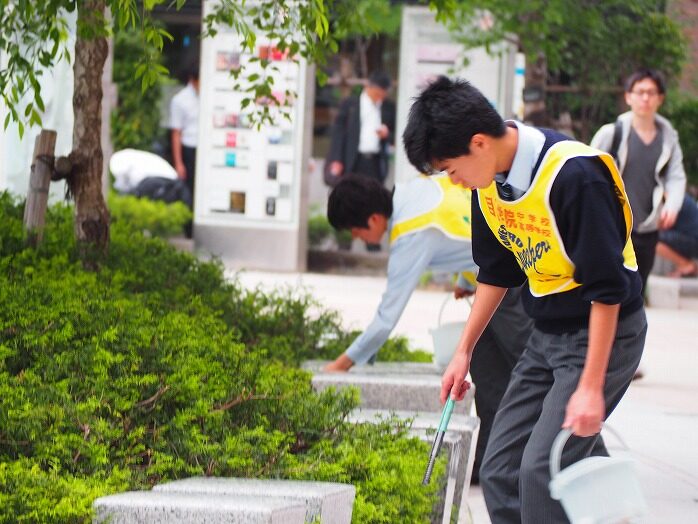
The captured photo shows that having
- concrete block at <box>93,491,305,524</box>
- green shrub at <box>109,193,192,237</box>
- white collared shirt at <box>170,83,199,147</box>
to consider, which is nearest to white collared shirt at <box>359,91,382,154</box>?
white collared shirt at <box>170,83,199,147</box>

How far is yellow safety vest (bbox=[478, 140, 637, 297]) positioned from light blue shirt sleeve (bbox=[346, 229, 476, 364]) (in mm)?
1866

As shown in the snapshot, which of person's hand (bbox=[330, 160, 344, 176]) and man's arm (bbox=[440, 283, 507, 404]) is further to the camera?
person's hand (bbox=[330, 160, 344, 176])

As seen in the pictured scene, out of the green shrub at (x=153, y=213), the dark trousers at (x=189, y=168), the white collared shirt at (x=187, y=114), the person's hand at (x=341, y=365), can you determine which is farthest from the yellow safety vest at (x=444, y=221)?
the dark trousers at (x=189, y=168)

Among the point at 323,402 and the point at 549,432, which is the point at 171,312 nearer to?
the point at 323,402

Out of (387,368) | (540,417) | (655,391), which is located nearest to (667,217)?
(655,391)

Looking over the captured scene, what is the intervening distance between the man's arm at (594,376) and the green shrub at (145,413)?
84 cm

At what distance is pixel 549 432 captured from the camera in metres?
3.80

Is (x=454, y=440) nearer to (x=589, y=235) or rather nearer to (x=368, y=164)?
(x=589, y=235)

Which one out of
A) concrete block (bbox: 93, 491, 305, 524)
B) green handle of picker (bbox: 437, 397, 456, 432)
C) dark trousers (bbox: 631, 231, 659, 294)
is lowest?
concrete block (bbox: 93, 491, 305, 524)

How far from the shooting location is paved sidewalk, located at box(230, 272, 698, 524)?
614 cm

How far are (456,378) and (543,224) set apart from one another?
2.13 ft

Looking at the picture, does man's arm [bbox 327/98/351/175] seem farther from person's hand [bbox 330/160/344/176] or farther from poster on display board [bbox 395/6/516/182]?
poster on display board [bbox 395/6/516/182]

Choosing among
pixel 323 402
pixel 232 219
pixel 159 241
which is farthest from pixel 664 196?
pixel 232 219

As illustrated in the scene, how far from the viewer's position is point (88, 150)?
7.26m
